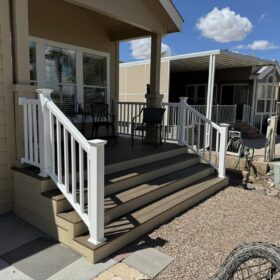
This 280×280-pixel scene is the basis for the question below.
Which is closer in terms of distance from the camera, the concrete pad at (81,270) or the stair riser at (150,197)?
the concrete pad at (81,270)

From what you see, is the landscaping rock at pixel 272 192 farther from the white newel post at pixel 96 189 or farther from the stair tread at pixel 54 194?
the stair tread at pixel 54 194

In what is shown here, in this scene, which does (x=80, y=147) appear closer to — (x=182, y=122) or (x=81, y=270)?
(x=81, y=270)

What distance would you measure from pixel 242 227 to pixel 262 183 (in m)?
2.83

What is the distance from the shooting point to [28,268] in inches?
90.7

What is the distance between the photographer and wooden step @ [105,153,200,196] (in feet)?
11.2

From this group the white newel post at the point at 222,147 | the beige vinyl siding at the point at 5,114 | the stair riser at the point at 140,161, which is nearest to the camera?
the beige vinyl siding at the point at 5,114

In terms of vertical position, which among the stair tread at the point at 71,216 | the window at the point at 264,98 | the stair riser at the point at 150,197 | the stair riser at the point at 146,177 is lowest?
the stair riser at the point at 150,197

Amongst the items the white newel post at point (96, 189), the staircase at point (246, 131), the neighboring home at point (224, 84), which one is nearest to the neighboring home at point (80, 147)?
the white newel post at point (96, 189)

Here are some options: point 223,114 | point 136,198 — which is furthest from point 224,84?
point 136,198

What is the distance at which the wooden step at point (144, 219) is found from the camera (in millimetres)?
2512

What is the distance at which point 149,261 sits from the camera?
248 centimetres

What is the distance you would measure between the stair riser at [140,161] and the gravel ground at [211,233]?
105 cm

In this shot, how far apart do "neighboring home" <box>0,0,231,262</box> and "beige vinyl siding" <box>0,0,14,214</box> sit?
1 cm

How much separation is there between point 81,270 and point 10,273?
1.90 feet
